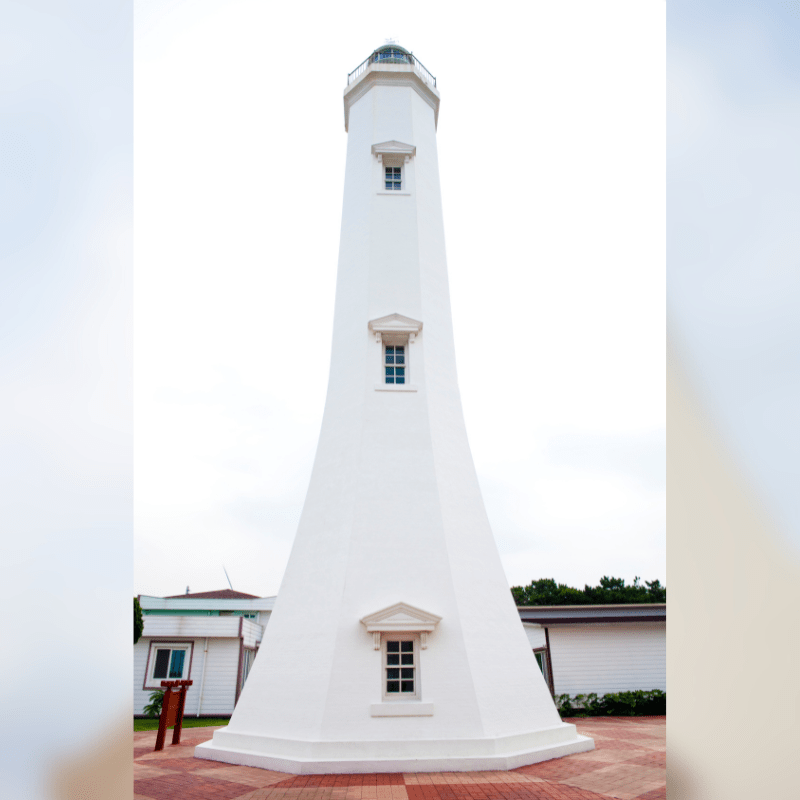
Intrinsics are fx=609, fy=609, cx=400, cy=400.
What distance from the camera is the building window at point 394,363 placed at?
13.9 m

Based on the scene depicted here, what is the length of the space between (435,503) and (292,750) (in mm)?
5098

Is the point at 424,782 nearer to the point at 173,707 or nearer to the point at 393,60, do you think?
the point at 173,707

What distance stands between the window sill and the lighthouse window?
0.35 m

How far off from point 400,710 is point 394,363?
7081mm

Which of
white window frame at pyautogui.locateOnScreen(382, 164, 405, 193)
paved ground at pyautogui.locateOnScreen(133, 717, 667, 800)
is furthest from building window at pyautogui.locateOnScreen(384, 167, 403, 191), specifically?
paved ground at pyautogui.locateOnScreen(133, 717, 667, 800)

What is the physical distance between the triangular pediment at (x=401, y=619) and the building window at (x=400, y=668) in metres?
0.27

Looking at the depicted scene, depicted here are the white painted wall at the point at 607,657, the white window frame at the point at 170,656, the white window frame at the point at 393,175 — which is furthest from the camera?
the white window frame at the point at 170,656

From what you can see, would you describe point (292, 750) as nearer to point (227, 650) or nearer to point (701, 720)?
point (701, 720)

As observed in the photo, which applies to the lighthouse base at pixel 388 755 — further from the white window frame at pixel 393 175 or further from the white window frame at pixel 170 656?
the white window frame at pixel 393 175

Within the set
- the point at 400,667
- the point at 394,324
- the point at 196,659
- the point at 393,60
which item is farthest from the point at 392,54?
the point at 196,659

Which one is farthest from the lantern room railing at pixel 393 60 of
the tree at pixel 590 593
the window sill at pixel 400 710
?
the tree at pixel 590 593

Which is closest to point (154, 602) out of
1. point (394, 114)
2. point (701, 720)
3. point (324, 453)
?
point (324, 453)

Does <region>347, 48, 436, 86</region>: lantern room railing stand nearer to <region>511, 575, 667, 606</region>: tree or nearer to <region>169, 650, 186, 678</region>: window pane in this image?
<region>169, 650, 186, 678</region>: window pane

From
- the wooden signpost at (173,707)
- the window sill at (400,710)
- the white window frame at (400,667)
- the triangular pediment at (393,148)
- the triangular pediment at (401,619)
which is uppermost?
the triangular pediment at (393,148)
